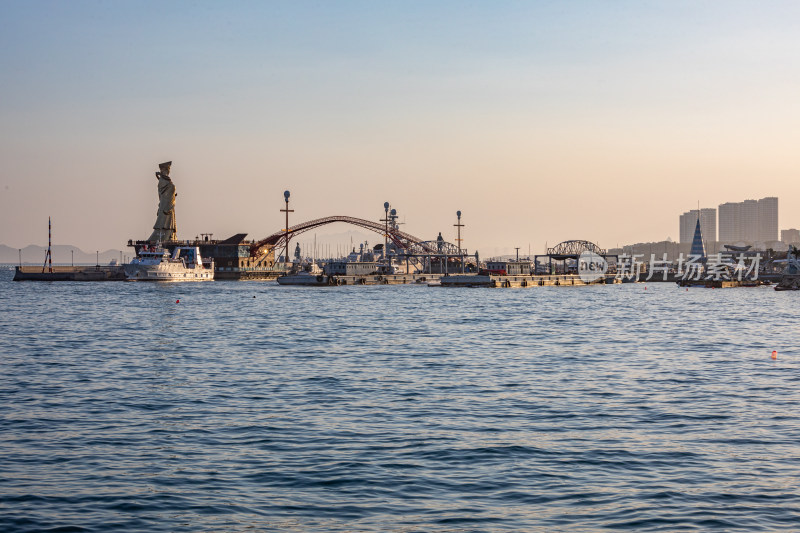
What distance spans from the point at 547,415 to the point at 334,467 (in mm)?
8888

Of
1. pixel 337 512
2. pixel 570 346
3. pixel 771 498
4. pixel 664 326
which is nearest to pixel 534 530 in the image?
pixel 337 512

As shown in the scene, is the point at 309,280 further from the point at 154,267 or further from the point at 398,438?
the point at 398,438

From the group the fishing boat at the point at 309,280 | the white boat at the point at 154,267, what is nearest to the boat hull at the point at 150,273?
the white boat at the point at 154,267

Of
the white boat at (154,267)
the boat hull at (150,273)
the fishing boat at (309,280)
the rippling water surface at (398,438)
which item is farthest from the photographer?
the white boat at (154,267)

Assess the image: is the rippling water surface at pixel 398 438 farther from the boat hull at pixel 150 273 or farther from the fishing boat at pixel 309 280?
the boat hull at pixel 150 273

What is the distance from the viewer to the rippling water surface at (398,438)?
52.5ft

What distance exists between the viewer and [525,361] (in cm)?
4022

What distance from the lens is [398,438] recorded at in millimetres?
22266

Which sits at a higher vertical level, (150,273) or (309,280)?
(150,273)

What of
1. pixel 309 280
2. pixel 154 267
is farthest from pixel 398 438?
pixel 154 267

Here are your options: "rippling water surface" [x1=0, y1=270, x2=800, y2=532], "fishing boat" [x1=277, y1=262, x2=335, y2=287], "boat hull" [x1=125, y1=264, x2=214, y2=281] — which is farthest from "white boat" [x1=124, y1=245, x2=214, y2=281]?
"rippling water surface" [x1=0, y1=270, x2=800, y2=532]

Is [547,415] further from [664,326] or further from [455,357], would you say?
[664,326]

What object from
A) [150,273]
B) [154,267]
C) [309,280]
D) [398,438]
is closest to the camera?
[398,438]

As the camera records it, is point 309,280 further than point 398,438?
Yes
